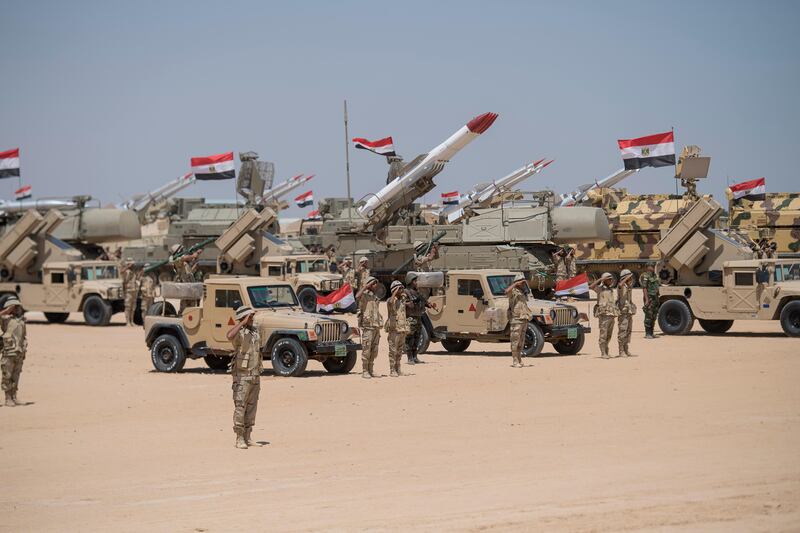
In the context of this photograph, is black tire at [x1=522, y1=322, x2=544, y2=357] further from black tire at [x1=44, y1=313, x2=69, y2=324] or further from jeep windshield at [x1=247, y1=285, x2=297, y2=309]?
black tire at [x1=44, y1=313, x2=69, y2=324]

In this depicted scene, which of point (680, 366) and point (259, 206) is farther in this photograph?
point (259, 206)

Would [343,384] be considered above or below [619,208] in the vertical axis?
below

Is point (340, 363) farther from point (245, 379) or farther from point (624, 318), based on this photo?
point (245, 379)

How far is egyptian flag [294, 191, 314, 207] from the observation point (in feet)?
255

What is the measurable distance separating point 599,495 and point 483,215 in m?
26.1

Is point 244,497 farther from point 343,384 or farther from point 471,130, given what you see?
point 471,130

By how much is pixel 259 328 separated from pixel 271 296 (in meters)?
0.90

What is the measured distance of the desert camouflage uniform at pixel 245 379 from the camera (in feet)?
43.9

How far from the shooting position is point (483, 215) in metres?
36.1

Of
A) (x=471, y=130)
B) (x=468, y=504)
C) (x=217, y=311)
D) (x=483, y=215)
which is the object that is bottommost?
(x=468, y=504)

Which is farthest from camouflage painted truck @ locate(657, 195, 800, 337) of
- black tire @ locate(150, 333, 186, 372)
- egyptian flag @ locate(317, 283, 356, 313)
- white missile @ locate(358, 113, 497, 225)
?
black tire @ locate(150, 333, 186, 372)

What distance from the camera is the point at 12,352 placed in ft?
56.8

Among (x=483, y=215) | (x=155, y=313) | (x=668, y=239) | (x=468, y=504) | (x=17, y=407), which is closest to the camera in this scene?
(x=468, y=504)

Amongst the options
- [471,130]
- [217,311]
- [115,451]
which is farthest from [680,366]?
[471,130]
